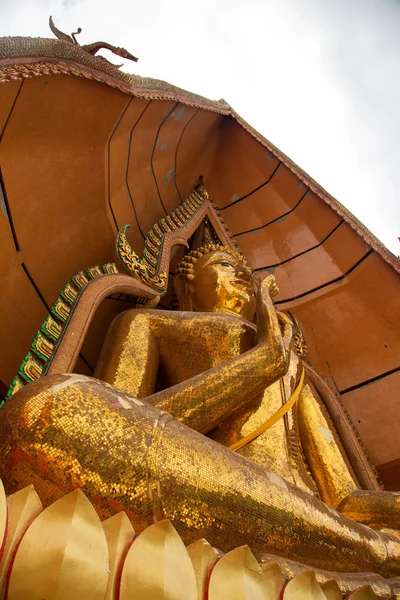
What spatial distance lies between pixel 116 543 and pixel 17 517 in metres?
0.14

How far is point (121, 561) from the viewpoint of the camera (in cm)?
68

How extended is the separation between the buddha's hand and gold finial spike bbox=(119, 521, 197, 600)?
85cm

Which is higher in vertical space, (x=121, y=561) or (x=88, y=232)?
(x=88, y=232)

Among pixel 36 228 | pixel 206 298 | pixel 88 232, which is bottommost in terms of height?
pixel 206 298

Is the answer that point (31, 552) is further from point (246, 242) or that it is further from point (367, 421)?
point (246, 242)

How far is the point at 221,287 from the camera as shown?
86.9 inches

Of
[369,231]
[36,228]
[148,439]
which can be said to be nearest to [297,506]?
[148,439]

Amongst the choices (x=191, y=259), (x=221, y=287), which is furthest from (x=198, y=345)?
(x=191, y=259)

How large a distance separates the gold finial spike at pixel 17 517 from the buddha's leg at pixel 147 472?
0.12 m

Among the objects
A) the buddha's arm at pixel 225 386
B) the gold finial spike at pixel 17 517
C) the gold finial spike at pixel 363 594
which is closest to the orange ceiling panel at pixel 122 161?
the buddha's arm at pixel 225 386

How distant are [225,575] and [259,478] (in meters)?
0.29

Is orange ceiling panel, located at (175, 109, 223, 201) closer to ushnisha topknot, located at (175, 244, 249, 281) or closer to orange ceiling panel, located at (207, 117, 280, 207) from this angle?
orange ceiling panel, located at (207, 117, 280, 207)

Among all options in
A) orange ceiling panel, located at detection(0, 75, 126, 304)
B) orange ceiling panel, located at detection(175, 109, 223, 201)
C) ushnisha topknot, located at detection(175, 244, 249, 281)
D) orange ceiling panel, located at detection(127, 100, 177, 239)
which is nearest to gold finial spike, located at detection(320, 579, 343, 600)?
orange ceiling panel, located at detection(0, 75, 126, 304)

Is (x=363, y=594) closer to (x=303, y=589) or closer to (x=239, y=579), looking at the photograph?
(x=303, y=589)
